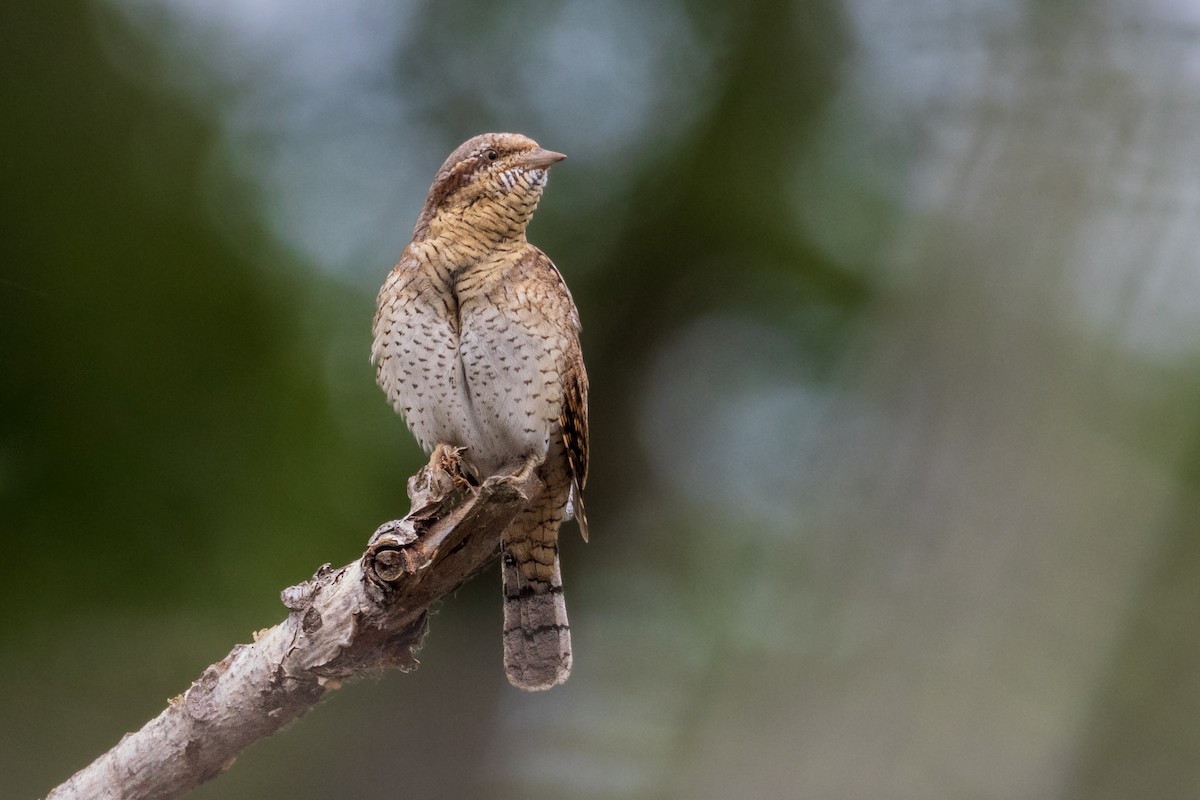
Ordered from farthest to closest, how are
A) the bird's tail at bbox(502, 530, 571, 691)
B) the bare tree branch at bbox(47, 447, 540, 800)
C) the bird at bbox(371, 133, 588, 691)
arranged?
the bird's tail at bbox(502, 530, 571, 691) < the bird at bbox(371, 133, 588, 691) < the bare tree branch at bbox(47, 447, 540, 800)

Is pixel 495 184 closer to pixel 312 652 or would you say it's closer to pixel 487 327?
pixel 487 327

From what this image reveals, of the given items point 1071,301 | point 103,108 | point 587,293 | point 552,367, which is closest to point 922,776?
point 1071,301

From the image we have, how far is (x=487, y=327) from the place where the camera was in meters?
2.05

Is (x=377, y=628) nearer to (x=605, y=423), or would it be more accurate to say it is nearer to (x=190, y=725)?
(x=190, y=725)

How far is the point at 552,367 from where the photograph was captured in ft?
6.91

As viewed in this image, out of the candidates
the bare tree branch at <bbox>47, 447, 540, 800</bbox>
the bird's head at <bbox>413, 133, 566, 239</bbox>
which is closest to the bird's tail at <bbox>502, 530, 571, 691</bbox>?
the bare tree branch at <bbox>47, 447, 540, 800</bbox>

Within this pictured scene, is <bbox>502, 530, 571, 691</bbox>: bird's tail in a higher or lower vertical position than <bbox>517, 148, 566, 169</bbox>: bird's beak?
lower

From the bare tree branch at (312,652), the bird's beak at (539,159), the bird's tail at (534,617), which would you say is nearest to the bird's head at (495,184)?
the bird's beak at (539,159)

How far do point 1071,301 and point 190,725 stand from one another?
1.72 meters

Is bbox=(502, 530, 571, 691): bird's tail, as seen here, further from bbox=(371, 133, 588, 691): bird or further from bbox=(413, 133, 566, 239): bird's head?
bbox=(413, 133, 566, 239): bird's head

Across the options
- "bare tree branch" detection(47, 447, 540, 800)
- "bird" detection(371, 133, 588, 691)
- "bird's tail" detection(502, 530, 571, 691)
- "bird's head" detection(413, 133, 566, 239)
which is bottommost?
"bare tree branch" detection(47, 447, 540, 800)

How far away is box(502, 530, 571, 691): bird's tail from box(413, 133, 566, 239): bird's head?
2.41 ft

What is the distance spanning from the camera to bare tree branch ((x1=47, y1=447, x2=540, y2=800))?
1.65 m

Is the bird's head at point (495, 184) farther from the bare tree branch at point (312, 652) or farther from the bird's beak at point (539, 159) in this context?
the bare tree branch at point (312, 652)
